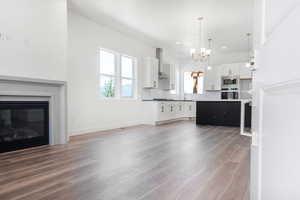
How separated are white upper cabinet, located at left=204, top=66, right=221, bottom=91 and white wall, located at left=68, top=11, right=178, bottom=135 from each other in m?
4.17

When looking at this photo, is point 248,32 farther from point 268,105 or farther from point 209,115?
point 268,105

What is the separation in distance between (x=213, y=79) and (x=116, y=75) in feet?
15.0

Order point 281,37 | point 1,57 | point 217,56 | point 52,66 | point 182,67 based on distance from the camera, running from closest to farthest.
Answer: point 281,37 < point 1,57 < point 52,66 < point 217,56 < point 182,67

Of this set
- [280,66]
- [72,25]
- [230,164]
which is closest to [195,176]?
[230,164]

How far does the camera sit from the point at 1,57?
9.16ft

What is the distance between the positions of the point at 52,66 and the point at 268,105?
3602 mm

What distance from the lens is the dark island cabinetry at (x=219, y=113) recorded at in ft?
Answer: 20.5

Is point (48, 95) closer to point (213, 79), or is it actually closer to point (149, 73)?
point (149, 73)

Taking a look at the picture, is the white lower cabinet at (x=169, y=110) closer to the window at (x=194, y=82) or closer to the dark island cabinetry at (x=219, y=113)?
the window at (x=194, y=82)

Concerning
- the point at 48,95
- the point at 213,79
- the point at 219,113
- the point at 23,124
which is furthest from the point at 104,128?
the point at 213,79

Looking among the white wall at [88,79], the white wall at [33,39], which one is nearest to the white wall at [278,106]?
the white wall at [33,39]

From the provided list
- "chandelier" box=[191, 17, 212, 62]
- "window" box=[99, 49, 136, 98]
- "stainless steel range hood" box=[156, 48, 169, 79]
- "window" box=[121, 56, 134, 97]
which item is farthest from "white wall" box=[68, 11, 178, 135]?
"chandelier" box=[191, 17, 212, 62]

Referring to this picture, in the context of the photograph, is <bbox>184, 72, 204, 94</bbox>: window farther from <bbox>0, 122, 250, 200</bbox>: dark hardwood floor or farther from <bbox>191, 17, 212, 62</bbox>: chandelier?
<bbox>0, 122, 250, 200</bbox>: dark hardwood floor

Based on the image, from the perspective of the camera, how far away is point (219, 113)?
21.3 ft
